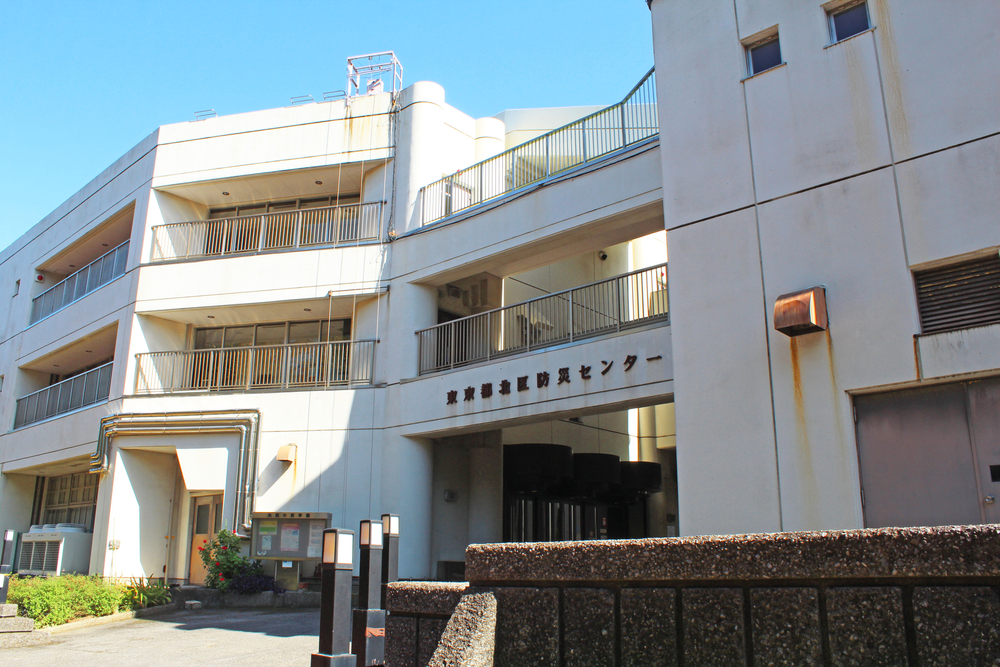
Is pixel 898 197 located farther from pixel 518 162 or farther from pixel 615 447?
pixel 615 447

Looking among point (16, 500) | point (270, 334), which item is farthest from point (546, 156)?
point (16, 500)

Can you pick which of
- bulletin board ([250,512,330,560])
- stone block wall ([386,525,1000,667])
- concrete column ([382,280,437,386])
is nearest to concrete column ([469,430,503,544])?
concrete column ([382,280,437,386])

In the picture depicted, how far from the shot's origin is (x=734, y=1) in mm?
10648

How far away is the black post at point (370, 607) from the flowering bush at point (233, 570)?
33.7 ft

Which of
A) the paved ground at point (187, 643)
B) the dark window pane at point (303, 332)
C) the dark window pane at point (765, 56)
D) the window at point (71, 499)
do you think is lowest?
the paved ground at point (187, 643)

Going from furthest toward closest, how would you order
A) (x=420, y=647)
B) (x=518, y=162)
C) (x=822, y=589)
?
(x=518, y=162) < (x=420, y=647) < (x=822, y=589)

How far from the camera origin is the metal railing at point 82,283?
21.0 m

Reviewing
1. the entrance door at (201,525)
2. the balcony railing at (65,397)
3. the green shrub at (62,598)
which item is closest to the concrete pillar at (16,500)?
the balcony railing at (65,397)

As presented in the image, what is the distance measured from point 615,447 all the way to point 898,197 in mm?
12204

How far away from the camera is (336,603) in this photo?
5949mm

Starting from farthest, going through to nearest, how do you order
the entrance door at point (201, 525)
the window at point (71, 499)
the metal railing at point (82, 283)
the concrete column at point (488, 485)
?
1. the window at point (71, 499)
2. the metal railing at point (82, 283)
3. the entrance door at point (201, 525)
4. the concrete column at point (488, 485)

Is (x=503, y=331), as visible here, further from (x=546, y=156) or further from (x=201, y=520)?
(x=201, y=520)

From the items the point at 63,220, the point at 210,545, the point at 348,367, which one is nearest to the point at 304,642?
the point at 210,545

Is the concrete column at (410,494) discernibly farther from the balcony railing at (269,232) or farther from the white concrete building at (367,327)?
the balcony railing at (269,232)
